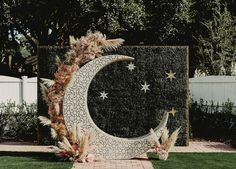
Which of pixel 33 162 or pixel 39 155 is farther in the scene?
pixel 39 155

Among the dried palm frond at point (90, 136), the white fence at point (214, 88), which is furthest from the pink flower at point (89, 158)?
the white fence at point (214, 88)

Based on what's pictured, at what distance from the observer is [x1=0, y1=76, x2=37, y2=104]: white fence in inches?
754

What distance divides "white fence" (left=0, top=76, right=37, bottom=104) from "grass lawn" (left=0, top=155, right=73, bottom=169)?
557cm

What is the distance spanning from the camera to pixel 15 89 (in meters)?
19.4

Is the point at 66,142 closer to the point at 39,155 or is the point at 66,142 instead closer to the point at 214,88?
the point at 39,155

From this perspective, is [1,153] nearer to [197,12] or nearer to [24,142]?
[24,142]

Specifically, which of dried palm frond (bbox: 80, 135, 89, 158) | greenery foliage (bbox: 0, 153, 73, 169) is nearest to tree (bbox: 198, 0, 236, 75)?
greenery foliage (bbox: 0, 153, 73, 169)

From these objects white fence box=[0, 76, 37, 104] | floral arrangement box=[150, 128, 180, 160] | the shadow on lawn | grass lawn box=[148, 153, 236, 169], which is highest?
white fence box=[0, 76, 37, 104]

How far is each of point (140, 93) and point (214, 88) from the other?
153 inches

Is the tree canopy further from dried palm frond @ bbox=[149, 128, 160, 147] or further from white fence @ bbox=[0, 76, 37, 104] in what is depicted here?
dried palm frond @ bbox=[149, 128, 160, 147]

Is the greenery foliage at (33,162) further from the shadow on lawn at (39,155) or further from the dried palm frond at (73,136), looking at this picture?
the dried palm frond at (73,136)

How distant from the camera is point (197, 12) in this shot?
29625mm

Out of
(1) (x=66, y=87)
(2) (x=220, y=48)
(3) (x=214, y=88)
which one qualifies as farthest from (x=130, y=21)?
(1) (x=66, y=87)

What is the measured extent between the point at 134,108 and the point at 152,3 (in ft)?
38.2
